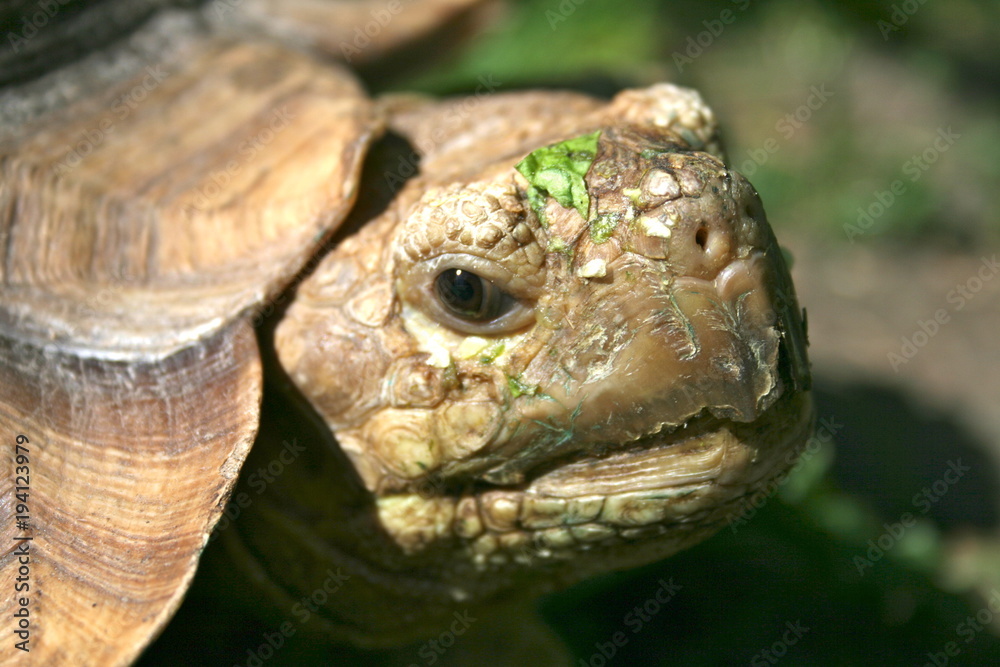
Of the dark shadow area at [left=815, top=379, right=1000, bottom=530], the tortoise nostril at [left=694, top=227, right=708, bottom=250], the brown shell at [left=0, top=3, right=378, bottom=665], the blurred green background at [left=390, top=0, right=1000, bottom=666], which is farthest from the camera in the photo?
the dark shadow area at [left=815, top=379, right=1000, bottom=530]

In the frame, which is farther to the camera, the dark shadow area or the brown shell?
the dark shadow area

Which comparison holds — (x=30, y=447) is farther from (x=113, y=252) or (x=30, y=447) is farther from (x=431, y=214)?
(x=431, y=214)

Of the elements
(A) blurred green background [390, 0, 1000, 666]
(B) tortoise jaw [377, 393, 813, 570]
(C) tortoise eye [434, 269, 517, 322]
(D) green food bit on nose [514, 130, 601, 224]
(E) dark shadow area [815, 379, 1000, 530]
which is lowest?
(E) dark shadow area [815, 379, 1000, 530]

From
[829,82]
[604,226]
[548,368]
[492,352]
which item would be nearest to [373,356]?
[492,352]

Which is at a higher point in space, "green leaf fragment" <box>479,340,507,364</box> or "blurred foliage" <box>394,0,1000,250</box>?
"green leaf fragment" <box>479,340,507,364</box>

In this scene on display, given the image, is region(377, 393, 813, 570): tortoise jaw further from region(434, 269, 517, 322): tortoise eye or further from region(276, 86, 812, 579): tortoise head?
region(434, 269, 517, 322): tortoise eye

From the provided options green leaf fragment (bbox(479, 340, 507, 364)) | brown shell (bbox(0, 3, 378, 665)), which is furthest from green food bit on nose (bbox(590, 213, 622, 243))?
brown shell (bbox(0, 3, 378, 665))

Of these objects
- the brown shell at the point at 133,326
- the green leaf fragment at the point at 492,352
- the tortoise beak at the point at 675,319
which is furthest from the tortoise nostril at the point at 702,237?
the brown shell at the point at 133,326

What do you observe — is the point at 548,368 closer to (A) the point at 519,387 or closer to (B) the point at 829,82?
(A) the point at 519,387

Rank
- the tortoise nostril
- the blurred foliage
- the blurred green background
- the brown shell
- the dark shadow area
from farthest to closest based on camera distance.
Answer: the blurred foliage, the dark shadow area, the blurred green background, the brown shell, the tortoise nostril
